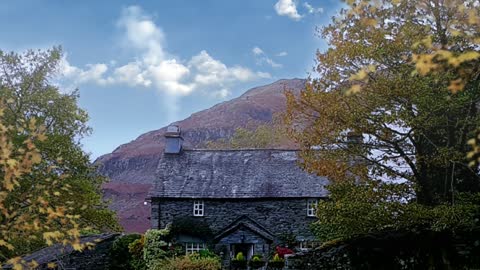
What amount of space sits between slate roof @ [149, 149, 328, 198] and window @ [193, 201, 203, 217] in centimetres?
54

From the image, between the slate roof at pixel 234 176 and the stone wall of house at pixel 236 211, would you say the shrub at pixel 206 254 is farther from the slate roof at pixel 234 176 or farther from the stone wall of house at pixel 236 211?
the slate roof at pixel 234 176

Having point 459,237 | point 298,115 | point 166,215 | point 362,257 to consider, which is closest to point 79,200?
point 166,215

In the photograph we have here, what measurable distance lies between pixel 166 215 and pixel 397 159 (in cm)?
2027

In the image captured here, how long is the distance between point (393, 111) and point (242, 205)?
20.2 metres

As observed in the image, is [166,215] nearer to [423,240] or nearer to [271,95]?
[423,240]

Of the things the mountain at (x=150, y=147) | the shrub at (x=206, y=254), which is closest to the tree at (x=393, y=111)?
the shrub at (x=206, y=254)

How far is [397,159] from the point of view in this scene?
1552cm

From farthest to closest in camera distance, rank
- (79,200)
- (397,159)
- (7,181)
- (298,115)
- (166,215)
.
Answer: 1. (166,215)
2. (79,200)
3. (298,115)
4. (397,159)
5. (7,181)

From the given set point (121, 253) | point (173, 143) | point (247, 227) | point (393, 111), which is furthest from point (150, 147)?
point (393, 111)

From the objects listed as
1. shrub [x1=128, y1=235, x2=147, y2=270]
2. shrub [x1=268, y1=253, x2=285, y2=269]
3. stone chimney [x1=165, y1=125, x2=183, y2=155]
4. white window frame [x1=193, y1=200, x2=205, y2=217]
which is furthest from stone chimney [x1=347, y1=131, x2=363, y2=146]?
stone chimney [x1=165, y1=125, x2=183, y2=155]

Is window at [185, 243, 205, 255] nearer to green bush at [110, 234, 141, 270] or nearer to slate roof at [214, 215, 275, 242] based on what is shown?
slate roof at [214, 215, 275, 242]

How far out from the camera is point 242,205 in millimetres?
33438

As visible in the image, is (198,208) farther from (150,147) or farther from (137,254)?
(150,147)

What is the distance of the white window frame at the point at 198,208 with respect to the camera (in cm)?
3334
